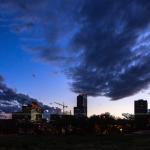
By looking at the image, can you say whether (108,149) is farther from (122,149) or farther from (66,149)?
(66,149)

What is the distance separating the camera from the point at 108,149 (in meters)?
65.2

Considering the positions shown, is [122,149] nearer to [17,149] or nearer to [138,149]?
[138,149]

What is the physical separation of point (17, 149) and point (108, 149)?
1301cm

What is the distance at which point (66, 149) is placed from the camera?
65.5m

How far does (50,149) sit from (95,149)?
6.42 m

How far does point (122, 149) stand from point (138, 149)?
101 inches

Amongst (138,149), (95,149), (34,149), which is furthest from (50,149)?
(138,149)

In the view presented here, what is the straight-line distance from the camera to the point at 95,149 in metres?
64.9

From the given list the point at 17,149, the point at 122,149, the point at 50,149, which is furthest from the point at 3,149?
the point at 122,149

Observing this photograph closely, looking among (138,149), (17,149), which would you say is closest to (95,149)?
(138,149)

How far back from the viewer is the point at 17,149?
64.8 meters

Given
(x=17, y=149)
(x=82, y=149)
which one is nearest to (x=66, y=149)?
(x=82, y=149)

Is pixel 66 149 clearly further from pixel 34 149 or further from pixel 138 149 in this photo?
pixel 138 149

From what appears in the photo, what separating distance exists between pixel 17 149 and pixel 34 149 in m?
2.41
